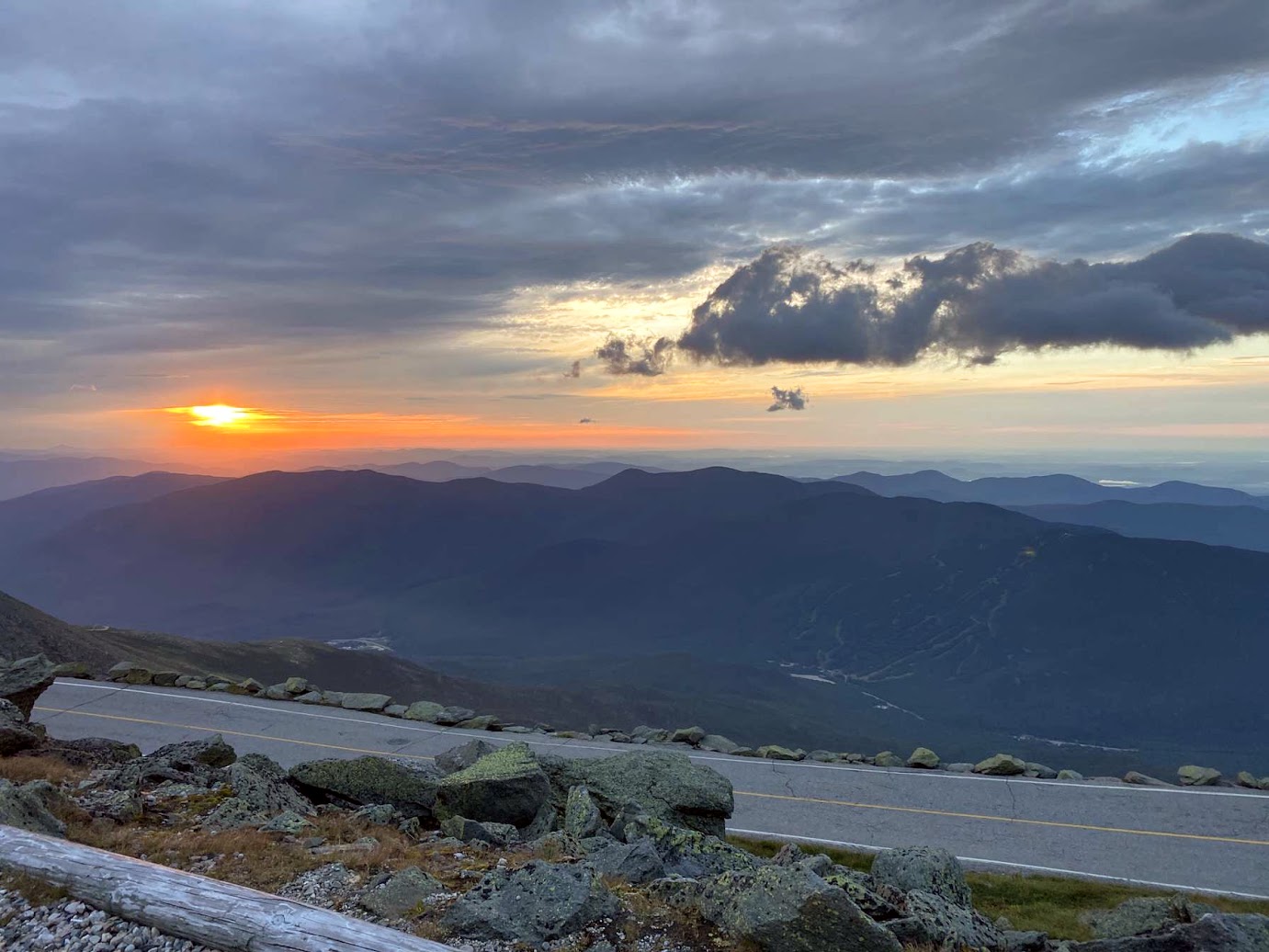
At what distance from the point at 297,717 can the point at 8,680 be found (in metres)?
11.3

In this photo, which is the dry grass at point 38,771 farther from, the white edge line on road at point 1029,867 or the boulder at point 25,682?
the white edge line on road at point 1029,867

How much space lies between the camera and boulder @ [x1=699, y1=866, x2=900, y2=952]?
29.9 feet

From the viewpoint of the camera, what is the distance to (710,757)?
29.6m

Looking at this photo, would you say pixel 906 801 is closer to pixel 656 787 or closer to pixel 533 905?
pixel 656 787

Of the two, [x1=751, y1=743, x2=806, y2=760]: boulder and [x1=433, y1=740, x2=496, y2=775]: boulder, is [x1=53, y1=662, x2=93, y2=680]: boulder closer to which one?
[x1=433, y1=740, x2=496, y2=775]: boulder

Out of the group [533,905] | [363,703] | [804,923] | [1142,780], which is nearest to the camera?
[804,923]

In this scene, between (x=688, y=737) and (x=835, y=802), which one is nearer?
(x=835, y=802)

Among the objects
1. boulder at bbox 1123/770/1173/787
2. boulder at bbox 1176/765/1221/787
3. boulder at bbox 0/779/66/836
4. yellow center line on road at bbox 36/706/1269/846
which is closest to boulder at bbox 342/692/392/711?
yellow center line on road at bbox 36/706/1269/846

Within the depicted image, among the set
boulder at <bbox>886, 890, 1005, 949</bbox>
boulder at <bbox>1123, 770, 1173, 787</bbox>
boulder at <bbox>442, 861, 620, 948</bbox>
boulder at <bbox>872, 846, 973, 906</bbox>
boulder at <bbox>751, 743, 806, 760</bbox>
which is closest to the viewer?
boulder at <bbox>442, 861, 620, 948</bbox>

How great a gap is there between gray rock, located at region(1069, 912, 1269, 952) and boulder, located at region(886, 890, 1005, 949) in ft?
5.05

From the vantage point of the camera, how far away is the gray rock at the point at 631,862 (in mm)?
11742

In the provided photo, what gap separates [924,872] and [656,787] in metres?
5.82

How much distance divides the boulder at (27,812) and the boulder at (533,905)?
595cm

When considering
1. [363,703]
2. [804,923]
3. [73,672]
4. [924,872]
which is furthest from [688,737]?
[73,672]
